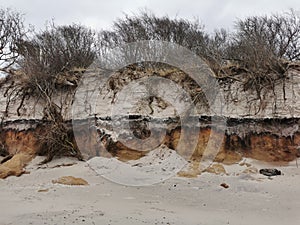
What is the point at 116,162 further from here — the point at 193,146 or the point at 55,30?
the point at 55,30

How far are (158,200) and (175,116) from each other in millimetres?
3950

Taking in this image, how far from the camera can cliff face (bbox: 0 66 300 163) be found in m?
9.80

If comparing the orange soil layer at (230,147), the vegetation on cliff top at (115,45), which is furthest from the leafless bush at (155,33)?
the orange soil layer at (230,147)

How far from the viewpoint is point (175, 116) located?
10641mm

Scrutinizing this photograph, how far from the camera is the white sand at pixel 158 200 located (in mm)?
5828

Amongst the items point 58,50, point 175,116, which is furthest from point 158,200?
point 58,50

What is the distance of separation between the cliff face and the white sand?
773 mm

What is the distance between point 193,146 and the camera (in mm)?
10031

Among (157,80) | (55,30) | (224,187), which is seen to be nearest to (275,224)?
(224,187)

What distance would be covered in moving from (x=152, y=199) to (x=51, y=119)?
5.16 metres

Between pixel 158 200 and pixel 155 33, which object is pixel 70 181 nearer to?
pixel 158 200

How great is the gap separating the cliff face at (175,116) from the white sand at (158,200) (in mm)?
773

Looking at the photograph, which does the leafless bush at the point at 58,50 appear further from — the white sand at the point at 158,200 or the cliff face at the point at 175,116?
the white sand at the point at 158,200

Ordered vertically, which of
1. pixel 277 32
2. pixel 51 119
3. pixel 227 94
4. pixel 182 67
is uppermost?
pixel 277 32
